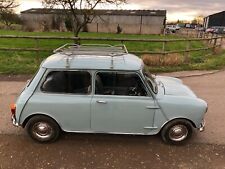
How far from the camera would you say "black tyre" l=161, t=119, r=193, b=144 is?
14.9 feet

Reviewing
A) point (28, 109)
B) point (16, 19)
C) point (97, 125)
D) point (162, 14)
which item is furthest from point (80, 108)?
point (16, 19)

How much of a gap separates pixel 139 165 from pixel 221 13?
84946 millimetres

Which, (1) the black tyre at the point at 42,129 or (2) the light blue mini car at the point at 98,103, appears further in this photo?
(1) the black tyre at the point at 42,129

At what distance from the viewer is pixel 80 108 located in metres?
4.38

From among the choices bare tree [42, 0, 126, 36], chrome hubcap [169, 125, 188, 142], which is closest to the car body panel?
chrome hubcap [169, 125, 188, 142]

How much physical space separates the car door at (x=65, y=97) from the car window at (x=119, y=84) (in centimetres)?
19

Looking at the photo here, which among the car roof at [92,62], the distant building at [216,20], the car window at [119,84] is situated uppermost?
the distant building at [216,20]

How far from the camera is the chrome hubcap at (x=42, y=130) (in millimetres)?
4547

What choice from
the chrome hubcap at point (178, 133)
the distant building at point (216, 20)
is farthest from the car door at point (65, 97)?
the distant building at point (216, 20)

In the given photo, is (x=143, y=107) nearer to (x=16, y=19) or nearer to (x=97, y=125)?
(x=97, y=125)

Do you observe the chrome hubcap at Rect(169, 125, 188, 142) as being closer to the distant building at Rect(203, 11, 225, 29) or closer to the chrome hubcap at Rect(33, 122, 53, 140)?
the chrome hubcap at Rect(33, 122, 53, 140)

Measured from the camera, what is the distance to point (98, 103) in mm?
4344

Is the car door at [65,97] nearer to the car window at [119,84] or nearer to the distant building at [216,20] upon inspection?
the car window at [119,84]

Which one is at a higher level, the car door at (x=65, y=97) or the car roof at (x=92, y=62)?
the car roof at (x=92, y=62)
